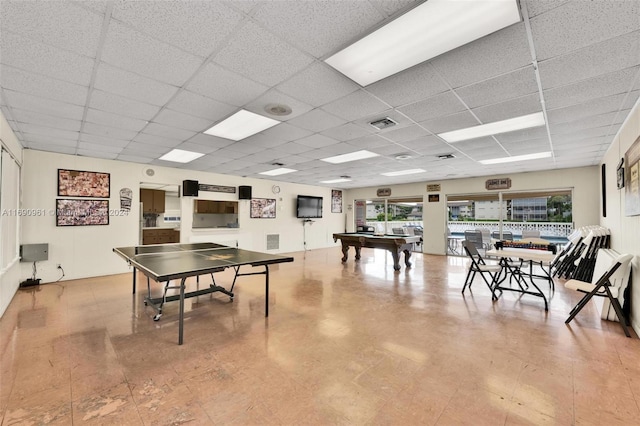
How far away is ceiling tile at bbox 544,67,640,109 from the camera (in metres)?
2.55

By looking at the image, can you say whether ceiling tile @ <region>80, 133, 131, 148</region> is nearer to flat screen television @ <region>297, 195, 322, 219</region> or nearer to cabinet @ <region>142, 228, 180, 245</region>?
cabinet @ <region>142, 228, 180, 245</region>

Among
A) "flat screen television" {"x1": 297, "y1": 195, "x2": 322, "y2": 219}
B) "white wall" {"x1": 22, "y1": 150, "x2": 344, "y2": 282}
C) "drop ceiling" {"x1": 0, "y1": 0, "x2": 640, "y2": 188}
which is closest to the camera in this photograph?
"drop ceiling" {"x1": 0, "y1": 0, "x2": 640, "y2": 188}

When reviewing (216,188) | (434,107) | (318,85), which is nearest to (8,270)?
(216,188)

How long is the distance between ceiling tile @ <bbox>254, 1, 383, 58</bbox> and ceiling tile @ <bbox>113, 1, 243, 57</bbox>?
263 mm

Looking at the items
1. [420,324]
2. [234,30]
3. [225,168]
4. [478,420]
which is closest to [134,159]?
[225,168]

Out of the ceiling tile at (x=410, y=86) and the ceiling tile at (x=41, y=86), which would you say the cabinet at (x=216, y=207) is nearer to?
the ceiling tile at (x=41, y=86)

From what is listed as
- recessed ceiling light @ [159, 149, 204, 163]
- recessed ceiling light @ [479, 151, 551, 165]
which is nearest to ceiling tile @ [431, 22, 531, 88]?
recessed ceiling light @ [479, 151, 551, 165]

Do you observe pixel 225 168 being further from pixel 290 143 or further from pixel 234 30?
pixel 234 30

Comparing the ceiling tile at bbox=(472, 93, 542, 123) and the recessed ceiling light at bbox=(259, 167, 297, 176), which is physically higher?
the ceiling tile at bbox=(472, 93, 542, 123)

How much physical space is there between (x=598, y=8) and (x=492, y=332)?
→ 306 centimetres

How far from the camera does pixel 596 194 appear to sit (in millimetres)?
6980

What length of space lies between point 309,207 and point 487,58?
885 cm

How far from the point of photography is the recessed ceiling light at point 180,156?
5.72 meters

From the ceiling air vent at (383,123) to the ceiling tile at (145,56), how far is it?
2.34m
